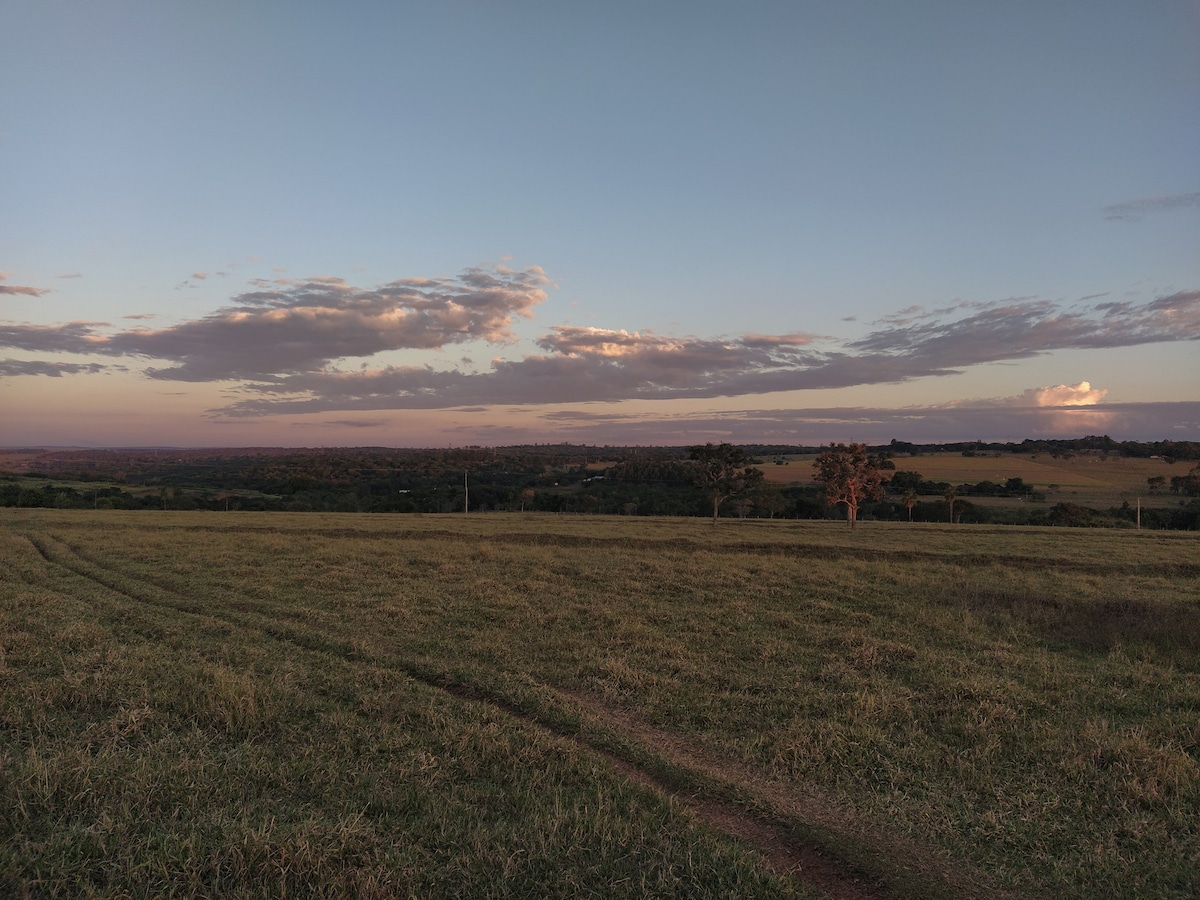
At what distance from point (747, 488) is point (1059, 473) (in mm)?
76076

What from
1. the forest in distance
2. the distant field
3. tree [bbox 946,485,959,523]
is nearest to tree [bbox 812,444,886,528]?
the forest in distance

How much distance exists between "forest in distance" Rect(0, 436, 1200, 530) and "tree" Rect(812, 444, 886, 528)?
1.03 metres

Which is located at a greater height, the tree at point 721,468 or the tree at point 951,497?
the tree at point 721,468

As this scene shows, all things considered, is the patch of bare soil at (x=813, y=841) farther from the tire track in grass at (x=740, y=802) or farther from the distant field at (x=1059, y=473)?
the distant field at (x=1059, y=473)

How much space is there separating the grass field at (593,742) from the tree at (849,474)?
26.5 metres

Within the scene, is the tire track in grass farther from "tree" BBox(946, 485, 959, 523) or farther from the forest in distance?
"tree" BBox(946, 485, 959, 523)

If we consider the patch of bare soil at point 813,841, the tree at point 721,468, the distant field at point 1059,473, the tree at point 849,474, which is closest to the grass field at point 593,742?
the patch of bare soil at point 813,841

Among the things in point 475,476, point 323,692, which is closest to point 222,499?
point 475,476

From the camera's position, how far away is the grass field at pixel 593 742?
535 centimetres

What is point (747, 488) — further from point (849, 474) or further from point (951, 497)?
point (951, 497)

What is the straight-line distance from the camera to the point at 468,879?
5.15 m

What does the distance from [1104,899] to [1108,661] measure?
9.15 meters

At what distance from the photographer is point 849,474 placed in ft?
147

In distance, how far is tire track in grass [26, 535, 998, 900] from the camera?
17.8 feet
